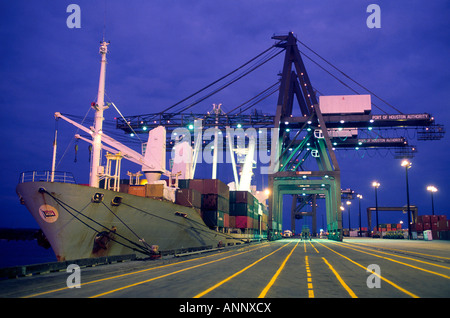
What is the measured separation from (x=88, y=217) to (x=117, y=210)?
68.5 inches

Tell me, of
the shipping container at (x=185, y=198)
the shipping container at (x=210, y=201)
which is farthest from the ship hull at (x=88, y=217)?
the shipping container at (x=210, y=201)

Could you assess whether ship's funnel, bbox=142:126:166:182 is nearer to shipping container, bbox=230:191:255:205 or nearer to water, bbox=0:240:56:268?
shipping container, bbox=230:191:255:205

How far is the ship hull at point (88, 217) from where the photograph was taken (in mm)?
17438

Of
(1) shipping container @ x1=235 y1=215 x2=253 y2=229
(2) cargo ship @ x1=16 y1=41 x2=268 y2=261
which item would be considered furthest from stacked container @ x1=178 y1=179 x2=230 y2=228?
(1) shipping container @ x1=235 y1=215 x2=253 y2=229

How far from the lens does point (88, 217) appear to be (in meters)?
18.3

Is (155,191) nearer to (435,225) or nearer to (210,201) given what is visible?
(210,201)

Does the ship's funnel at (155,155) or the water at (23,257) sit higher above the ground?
the ship's funnel at (155,155)

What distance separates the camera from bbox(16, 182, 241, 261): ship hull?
57.2 ft

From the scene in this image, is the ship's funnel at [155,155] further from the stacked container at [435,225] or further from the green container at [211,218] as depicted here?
the stacked container at [435,225]

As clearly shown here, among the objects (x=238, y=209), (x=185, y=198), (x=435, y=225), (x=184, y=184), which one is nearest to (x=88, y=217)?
(x=185, y=198)

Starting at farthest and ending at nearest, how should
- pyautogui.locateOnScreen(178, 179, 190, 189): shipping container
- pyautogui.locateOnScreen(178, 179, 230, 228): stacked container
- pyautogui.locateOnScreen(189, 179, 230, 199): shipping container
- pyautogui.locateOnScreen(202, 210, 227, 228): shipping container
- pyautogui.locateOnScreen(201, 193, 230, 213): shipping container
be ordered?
1. pyautogui.locateOnScreen(178, 179, 190, 189): shipping container
2. pyautogui.locateOnScreen(189, 179, 230, 199): shipping container
3. pyautogui.locateOnScreen(201, 193, 230, 213): shipping container
4. pyautogui.locateOnScreen(178, 179, 230, 228): stacked container
5. pyautogui.locateOnScreen(202, 210, 227, 228): shipping container
